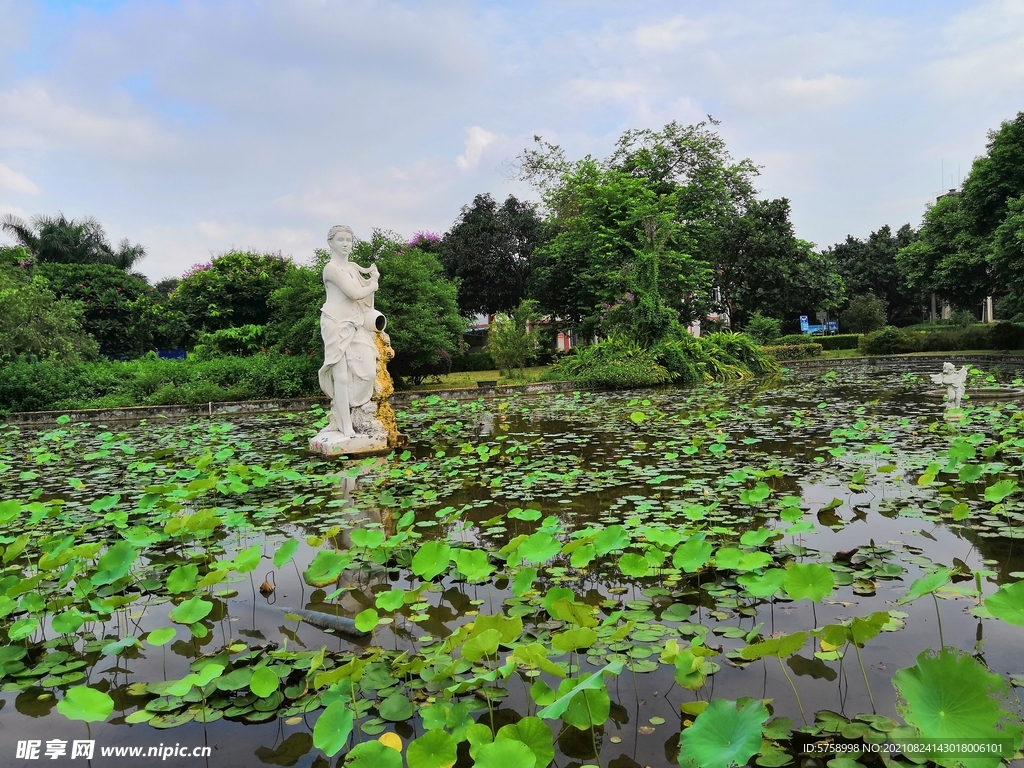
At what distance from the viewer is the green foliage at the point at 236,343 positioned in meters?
17.5

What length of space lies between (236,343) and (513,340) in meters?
8.28

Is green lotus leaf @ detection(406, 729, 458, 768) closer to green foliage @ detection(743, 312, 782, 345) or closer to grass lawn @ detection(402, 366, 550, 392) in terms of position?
grass lawn @ detection(402, 366, 550, 392)

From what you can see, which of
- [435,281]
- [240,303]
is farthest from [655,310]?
[240,303]

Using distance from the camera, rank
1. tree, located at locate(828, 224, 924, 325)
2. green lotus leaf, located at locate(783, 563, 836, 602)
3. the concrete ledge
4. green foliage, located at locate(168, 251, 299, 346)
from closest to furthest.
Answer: green lotus leaf, located at locate(783, 563, 836, 602)
the concrete ledge
green foliage, located at locate(168, 251, 299, 346)
tree, located at locate(828, 224, 924, 325)

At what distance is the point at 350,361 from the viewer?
646 cm

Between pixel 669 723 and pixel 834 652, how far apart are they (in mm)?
631

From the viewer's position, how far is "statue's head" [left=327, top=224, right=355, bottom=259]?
21.2 feet

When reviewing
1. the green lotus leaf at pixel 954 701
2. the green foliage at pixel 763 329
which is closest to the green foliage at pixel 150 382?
the green lotus leaf at pixel 954 701

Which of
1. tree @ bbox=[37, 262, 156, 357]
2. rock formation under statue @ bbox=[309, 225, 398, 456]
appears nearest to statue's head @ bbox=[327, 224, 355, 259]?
rock formation under statue @ bbox=[309, 225, 398, 456]

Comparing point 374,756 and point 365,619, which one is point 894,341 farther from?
point 374,756

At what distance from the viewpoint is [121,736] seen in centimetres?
180

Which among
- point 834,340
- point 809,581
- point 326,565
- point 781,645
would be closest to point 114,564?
point 326,565

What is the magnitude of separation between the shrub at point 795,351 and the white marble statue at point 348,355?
1549cm

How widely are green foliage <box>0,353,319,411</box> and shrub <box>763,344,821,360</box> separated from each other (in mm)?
14108
